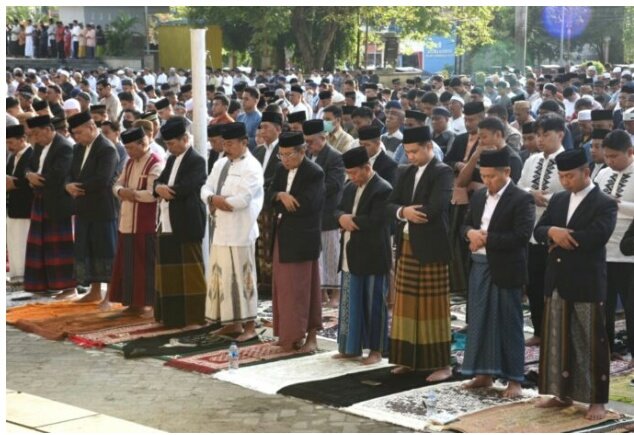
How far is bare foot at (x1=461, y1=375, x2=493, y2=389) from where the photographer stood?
759 centimetres

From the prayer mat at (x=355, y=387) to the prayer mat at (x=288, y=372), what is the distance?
0.11 meters

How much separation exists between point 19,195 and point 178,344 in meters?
3.15

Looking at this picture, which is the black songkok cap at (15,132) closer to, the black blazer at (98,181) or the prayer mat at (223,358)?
the black blazer at (98,181)

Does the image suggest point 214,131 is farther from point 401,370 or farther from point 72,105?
point 72,105

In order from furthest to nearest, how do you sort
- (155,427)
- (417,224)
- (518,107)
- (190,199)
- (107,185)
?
(518,107)
(107,185)
(190,199)
(417,224)
(155,427)

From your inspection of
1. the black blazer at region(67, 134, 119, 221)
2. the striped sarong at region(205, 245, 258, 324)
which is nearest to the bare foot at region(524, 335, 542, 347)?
the striped sarong at region(205, 245, 258, 324)

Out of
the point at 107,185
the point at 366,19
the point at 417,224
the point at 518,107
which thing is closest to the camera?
the point at 417,224

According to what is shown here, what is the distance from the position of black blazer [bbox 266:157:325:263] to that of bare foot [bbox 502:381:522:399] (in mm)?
1923

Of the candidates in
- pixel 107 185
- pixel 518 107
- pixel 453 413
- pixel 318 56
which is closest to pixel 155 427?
pixel 453 413

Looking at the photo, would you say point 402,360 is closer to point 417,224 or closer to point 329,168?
point 417,224

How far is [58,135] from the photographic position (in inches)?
437

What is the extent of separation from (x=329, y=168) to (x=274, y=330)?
155 centimetres

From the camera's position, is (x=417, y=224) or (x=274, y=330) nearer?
(x=417, y=224)

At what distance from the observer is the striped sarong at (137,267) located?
10109mm
